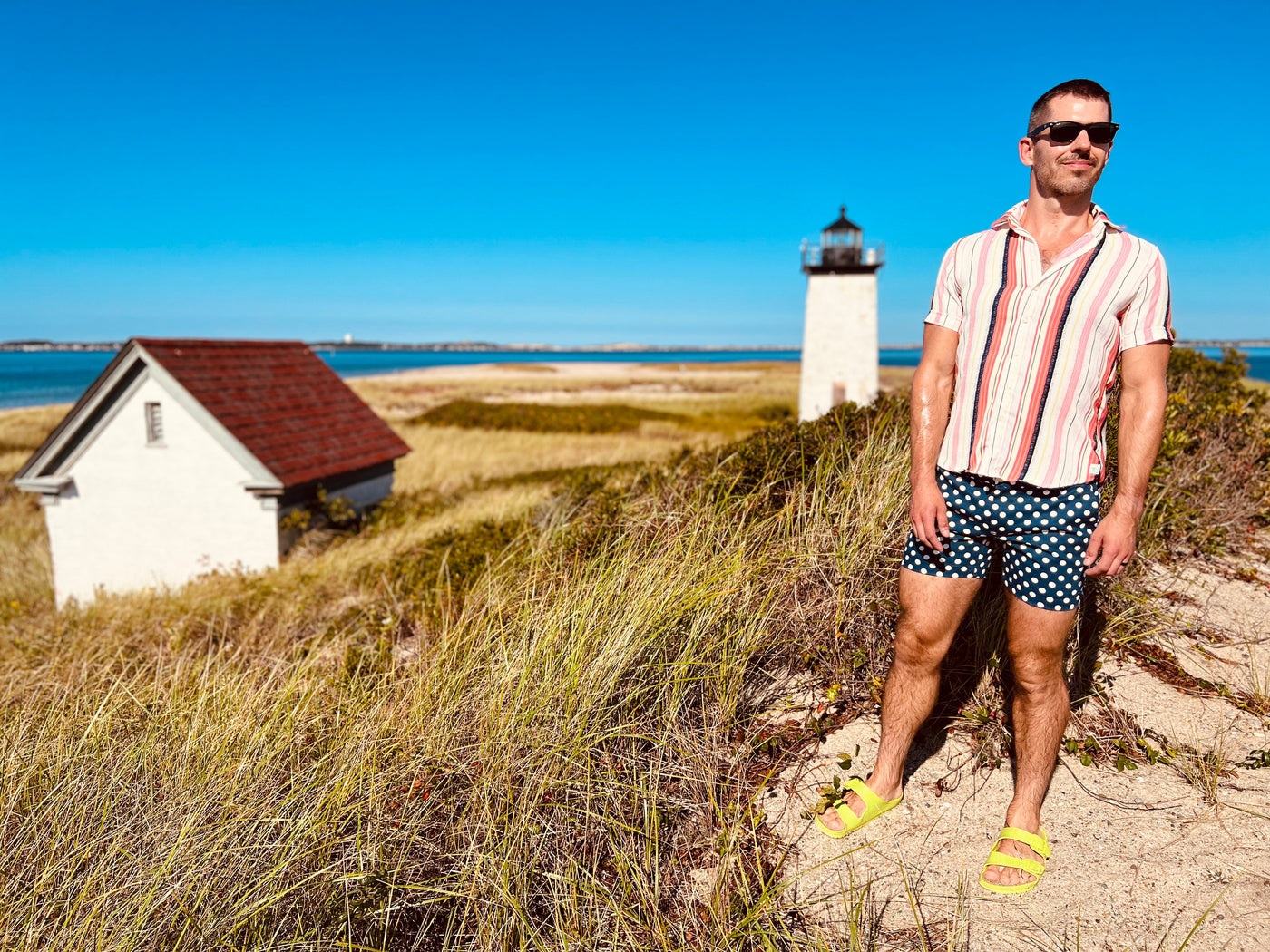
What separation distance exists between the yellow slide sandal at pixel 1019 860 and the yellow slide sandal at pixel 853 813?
1.30 feet

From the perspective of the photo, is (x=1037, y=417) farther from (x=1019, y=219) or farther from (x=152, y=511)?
(x=152, y=511)

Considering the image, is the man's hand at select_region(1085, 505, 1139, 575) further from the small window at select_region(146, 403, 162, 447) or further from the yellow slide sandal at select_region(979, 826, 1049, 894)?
the small window at select_region(146, 403, 162, 447)

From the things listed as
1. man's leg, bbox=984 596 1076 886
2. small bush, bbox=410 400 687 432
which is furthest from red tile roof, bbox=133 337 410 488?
small bush, bbox=410 400 687 432

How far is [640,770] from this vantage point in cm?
304

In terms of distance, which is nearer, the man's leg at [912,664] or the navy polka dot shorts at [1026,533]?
the navy polka dot shorts at [1026,533]

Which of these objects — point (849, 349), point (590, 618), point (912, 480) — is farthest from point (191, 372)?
point (849, 349)

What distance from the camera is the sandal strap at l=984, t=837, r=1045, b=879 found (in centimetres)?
263

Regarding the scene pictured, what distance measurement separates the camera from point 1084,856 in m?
2.77

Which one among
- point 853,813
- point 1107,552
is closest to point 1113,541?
point 1107,552

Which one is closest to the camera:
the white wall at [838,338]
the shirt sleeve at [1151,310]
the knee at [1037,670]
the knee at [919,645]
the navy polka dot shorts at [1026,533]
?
the shirt sleeve at [1151,310]

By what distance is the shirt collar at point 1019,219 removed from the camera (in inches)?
99.0

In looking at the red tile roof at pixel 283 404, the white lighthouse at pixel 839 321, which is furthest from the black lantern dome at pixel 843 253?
the red tile roof at pixel 283 404

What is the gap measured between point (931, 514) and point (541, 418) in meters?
31.2

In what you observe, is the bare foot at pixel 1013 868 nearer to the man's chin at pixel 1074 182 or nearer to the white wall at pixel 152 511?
the man's chin at pixel 1074 182
